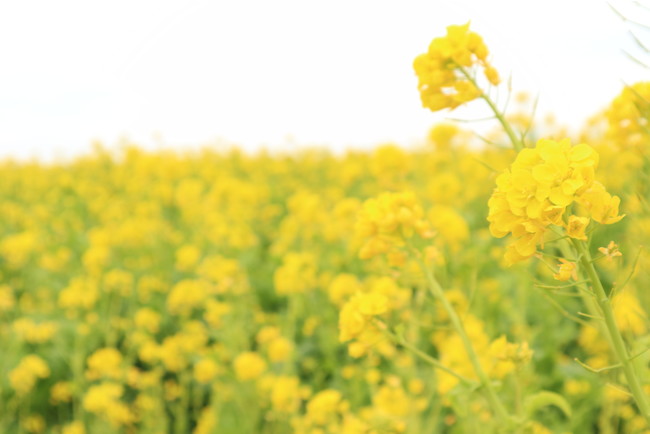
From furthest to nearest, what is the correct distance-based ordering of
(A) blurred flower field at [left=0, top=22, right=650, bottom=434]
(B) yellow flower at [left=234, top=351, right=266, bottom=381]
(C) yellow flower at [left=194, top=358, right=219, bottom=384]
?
(C) yellow flower at [left=194, top=358, right=219, bottom=384] → (B) yellow flower at [left=234, top=351, right=266, bottom=381] → (A) blurred flower field at [left=0, top=22, right=650, bottom=434]

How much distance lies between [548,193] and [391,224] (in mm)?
662

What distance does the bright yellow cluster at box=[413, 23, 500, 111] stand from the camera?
1344mm

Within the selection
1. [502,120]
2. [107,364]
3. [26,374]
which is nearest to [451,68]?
[502,120]

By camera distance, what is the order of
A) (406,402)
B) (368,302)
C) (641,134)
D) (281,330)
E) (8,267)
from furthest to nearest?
(8,267) → (281,330) → (406,402) → (641,134) → (368,302)

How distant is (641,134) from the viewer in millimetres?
1862

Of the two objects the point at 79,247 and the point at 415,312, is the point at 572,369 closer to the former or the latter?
the point at 415,312

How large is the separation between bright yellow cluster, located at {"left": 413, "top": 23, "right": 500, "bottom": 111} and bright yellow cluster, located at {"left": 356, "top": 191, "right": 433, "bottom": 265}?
0.78ft

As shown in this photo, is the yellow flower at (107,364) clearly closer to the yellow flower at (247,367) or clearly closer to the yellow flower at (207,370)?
the yellow flower at (207,370)

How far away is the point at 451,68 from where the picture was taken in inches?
53.8

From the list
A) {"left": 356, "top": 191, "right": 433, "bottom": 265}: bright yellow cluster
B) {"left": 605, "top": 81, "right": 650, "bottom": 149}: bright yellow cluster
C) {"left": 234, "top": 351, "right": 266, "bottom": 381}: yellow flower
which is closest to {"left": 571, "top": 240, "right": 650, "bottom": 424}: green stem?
{"left": 356, "top": 191, "right": 433, "bottom": 265}: bright yellow cluster

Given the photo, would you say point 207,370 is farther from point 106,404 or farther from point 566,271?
point 566,271

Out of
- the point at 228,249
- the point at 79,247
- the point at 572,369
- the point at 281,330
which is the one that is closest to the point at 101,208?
the point at 79,247

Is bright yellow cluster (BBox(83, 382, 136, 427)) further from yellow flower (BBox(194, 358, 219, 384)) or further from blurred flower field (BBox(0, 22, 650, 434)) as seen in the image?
yellow flower (BBox(194, 358, 219, 384))

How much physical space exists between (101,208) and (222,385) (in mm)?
5027
